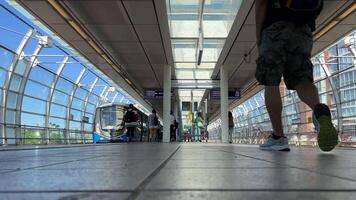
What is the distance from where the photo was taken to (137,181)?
6.04ft

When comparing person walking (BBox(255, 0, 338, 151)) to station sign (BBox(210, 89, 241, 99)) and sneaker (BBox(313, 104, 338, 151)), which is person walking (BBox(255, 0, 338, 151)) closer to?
sneaker (BBox(313, 104, 338, 151))

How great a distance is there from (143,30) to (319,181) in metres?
13.7

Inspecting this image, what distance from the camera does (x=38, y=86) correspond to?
2402 cm

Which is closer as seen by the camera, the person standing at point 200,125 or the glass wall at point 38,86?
the glass wall at point 38,86

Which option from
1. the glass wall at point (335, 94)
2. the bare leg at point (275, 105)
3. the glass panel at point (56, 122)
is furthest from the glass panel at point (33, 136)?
the bare leg at point (275, 105)

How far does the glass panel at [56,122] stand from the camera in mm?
27094

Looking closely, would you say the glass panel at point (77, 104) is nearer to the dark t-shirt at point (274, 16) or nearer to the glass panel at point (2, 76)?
the glass panel at point (2, 76)

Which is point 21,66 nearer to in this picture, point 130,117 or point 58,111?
point 130,117

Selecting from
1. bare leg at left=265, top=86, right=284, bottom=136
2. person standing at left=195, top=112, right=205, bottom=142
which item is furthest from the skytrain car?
bare leg at left=265, top=86, right=284, bottom=136

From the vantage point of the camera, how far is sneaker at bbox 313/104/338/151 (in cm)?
415

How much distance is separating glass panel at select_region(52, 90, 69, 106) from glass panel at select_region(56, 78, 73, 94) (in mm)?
284

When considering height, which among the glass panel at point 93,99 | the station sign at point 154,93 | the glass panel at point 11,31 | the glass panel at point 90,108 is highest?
the glass panel at point 11,31

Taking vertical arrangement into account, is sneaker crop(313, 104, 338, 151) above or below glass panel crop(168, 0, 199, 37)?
below

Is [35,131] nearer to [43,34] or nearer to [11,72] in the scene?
[11,72]
